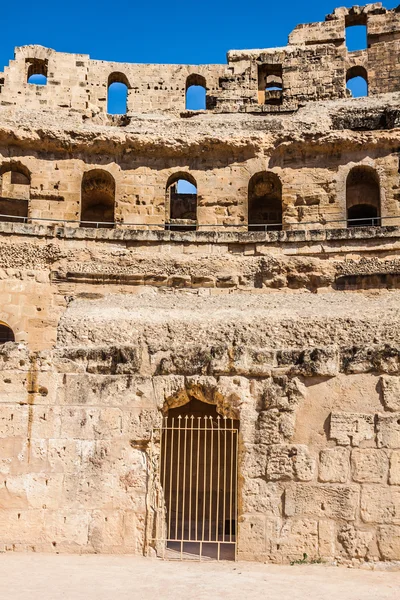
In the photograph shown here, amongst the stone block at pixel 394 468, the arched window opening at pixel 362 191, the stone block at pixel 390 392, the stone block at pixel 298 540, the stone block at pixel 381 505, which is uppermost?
the arched window opening at pixel 362 191

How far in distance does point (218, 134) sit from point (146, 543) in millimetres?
12892

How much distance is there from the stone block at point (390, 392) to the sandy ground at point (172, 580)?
1763 mm

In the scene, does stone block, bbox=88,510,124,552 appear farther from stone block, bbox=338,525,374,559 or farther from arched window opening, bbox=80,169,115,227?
arched window opening, bbox=80,169,115,227

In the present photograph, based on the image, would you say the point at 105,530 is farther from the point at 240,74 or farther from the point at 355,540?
the point at 240,74

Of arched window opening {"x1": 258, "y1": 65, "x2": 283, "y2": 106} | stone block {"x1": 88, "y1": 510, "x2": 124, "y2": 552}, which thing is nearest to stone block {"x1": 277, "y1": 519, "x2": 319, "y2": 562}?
stone block {"x1": 88, "y1": 510, "x2": 124, "y2": 552}

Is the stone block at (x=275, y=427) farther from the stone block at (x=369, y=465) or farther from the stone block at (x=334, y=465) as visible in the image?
the stone block at (x=369, y=465)

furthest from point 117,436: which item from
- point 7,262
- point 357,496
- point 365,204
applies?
point 365,204

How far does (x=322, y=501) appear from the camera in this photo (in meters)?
7.49

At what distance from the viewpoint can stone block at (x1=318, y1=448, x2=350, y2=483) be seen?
24.7ft

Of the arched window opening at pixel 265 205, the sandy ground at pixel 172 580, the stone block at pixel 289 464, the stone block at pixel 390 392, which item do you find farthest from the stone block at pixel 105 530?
the arched window opening at pixel 265 205

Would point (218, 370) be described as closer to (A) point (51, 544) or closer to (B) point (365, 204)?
(A) point (51, 544)

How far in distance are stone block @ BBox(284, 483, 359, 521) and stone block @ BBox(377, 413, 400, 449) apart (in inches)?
23.7

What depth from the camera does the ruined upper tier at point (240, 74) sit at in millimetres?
22266

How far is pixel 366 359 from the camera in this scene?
779cm
